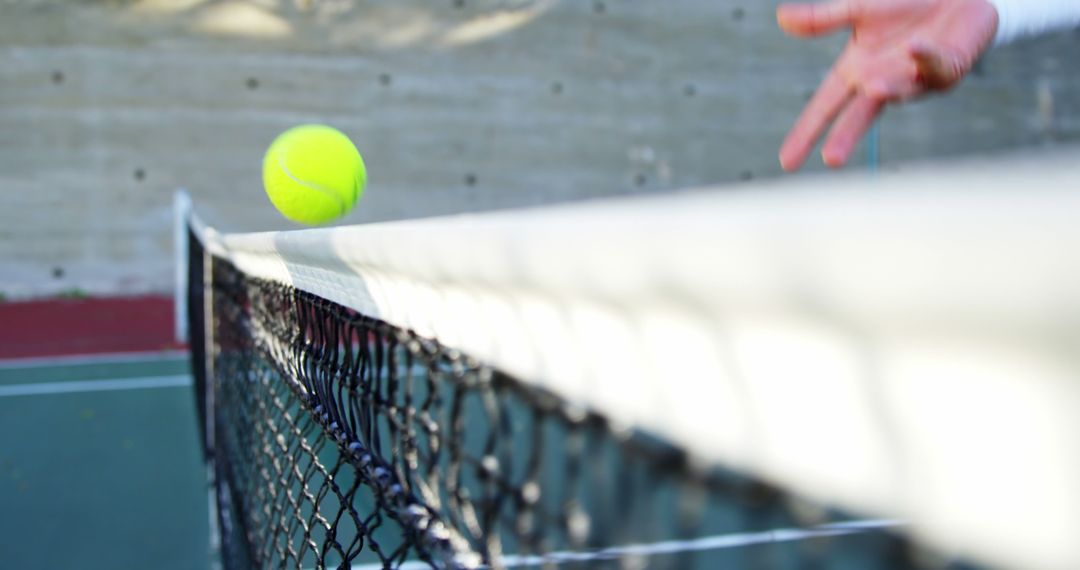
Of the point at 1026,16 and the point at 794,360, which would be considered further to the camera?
the point at 1026,16

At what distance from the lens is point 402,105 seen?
28.4 ft

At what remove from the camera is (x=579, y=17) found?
9055 millimetres

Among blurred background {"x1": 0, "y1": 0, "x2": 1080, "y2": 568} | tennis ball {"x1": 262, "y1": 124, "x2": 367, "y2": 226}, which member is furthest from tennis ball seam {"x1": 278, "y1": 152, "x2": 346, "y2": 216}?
blurred background {"x1": 0, "y1": 0, "x2": 1080, "y2": 568}

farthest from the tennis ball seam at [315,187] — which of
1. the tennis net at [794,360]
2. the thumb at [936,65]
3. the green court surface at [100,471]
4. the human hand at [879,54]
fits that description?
the tennis net at [794,360]

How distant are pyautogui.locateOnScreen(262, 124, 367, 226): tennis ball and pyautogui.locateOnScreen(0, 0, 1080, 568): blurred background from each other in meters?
3.15

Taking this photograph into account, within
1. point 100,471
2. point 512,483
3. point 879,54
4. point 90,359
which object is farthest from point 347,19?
point 512,483

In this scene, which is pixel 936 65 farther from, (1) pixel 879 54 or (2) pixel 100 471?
(2) pixel 100 471

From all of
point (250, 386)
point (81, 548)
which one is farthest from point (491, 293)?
point (81, 548)

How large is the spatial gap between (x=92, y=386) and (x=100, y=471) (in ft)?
5.61

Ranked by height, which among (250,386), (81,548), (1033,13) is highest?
(1033,13)

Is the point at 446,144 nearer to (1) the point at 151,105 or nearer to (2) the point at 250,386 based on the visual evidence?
(1) the point at 151,105

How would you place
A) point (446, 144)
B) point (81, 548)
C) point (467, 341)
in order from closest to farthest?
point (467, 341), point (81, 548), point (446, 144)

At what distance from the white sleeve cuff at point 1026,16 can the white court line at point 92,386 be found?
196 inches

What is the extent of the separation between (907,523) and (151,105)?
8.54 m
